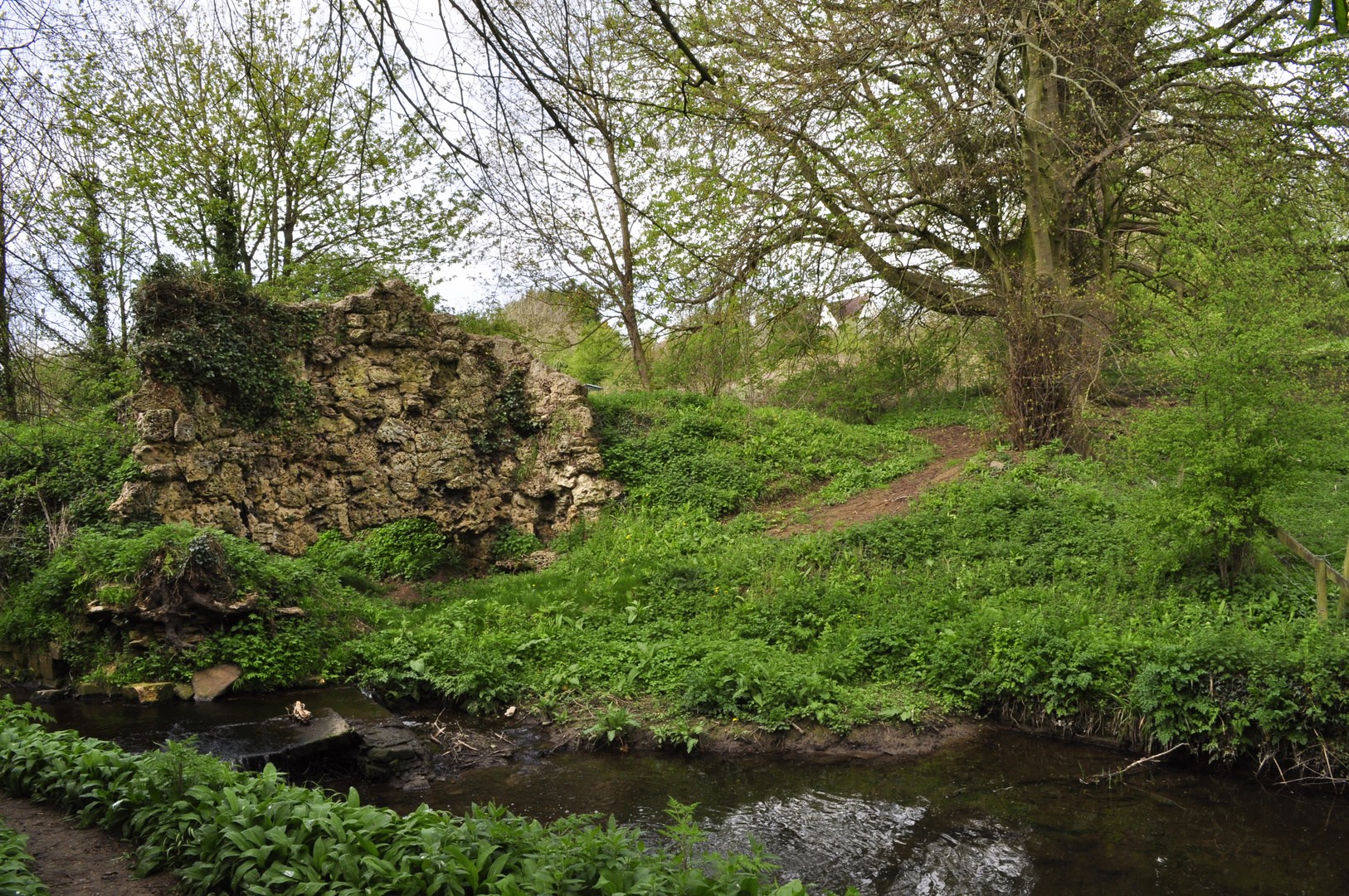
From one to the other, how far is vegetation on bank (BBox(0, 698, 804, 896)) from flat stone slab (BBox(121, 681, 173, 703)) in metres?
4.05

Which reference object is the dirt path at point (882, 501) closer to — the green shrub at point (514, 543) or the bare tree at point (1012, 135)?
the bare tree at point (1012, 135)

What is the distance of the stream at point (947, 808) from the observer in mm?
5355

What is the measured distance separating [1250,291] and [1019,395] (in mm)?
5417

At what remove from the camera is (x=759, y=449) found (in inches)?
637

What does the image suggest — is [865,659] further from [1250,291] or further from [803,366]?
[803,366]

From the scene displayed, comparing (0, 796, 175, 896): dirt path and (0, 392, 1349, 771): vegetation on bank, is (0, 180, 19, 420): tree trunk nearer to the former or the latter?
(0, 796, 175, 896): dirt path

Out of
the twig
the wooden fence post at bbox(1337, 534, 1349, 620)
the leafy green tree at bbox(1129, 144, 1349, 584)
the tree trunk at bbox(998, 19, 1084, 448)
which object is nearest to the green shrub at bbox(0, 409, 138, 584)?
the twig

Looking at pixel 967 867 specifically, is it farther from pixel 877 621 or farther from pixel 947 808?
pixel 877 621

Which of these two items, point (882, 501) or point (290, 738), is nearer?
point (290, 738)

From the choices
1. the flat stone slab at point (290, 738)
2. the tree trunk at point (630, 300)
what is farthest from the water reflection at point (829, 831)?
the tree trunk at point (630, 300)

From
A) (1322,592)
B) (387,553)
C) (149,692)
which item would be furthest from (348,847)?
(387,553)

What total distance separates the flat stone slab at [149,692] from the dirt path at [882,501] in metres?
8.36

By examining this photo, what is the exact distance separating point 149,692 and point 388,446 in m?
6.57

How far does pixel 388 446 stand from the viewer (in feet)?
47.8
